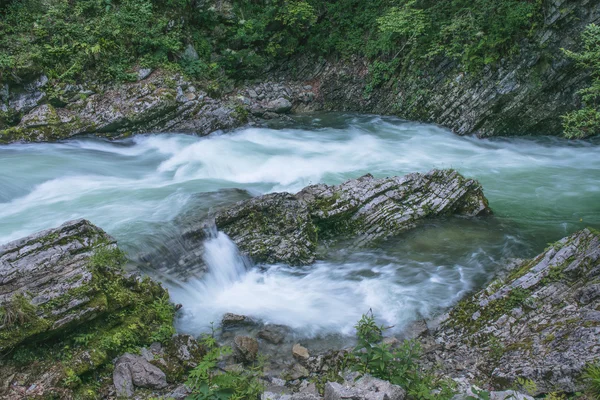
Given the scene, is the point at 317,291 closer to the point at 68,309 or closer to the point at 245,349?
the point at 245,349

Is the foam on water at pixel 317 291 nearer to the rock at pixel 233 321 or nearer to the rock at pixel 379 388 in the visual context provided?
the rock at pixel 233 321

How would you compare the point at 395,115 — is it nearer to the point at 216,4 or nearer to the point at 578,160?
the point at 578,160

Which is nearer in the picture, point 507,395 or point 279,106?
point 507,395

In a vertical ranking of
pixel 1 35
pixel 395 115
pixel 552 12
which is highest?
pixel 552 12

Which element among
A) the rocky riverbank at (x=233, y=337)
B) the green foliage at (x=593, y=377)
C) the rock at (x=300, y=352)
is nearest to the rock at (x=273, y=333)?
the rocky riverbank at (x=233, y=337)

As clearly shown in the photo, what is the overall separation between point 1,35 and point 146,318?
13.1 m

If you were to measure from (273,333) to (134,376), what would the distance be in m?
1.88

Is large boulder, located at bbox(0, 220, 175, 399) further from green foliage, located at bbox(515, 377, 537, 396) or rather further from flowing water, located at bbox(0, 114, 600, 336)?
green foliage, located at bbox(515, 377, 537, 396)

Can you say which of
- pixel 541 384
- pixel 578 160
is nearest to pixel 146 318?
pixel 541 384

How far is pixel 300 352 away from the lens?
218 inches

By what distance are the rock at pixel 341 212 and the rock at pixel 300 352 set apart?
2.07 metres

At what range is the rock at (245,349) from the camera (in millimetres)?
5418

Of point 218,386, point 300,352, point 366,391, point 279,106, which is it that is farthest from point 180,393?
point 279,106

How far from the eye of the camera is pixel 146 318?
5.59m
